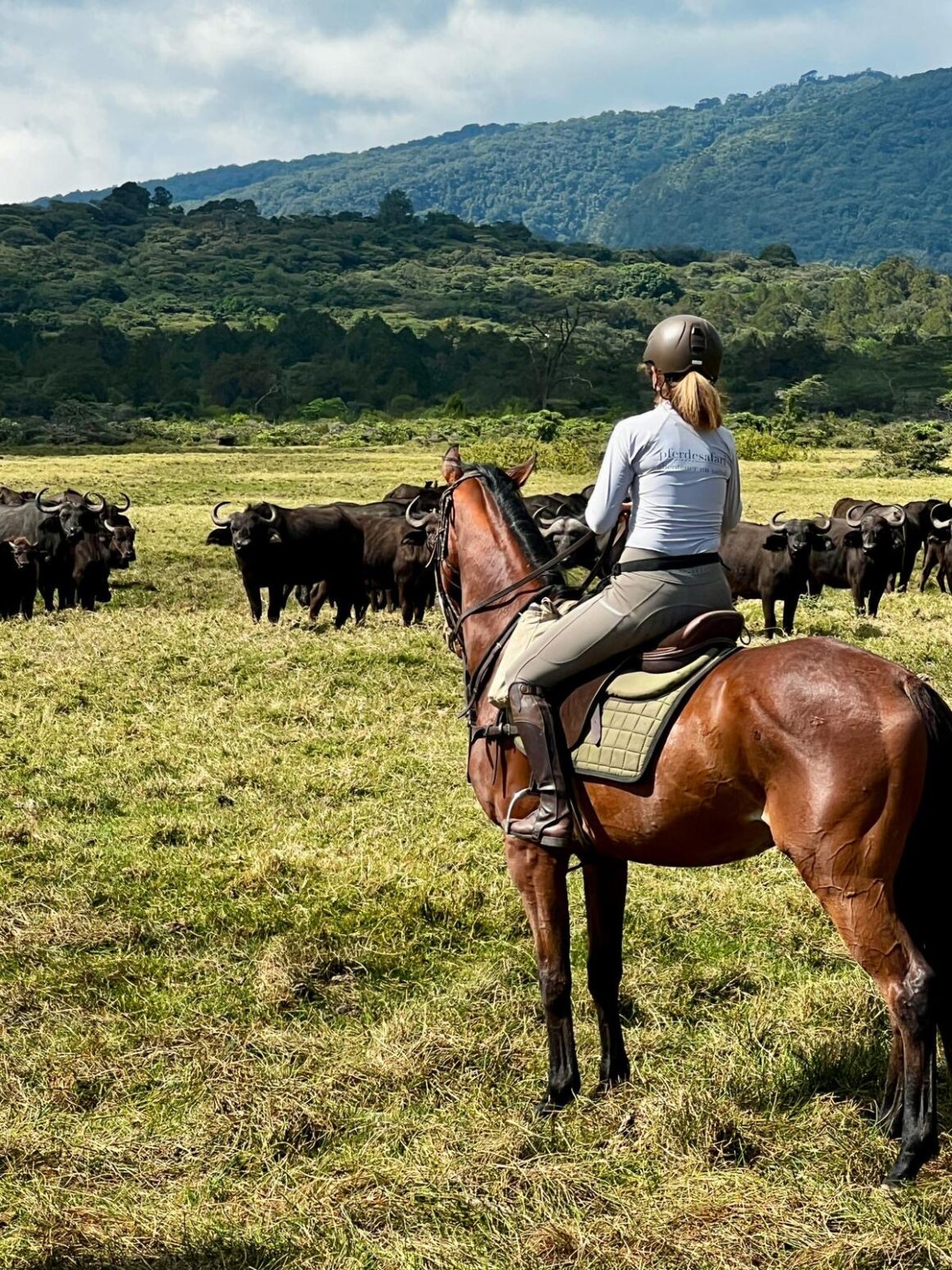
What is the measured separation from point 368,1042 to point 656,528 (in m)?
2.52

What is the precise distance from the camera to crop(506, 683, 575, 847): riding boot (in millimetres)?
5020

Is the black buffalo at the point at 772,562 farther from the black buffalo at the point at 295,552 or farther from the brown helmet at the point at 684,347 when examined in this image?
the brown helmet at the point at 684,347

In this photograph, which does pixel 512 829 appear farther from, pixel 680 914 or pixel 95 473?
pixel 95 473

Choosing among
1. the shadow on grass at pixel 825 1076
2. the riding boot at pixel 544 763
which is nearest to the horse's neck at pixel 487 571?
the riding boot at pixel 544 763

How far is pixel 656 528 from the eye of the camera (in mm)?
4891

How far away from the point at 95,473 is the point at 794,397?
4860 centimetres

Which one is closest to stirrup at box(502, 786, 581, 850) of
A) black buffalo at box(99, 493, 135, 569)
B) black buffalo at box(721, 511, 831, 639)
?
black buffalo at box(721, 511, 831, 639)

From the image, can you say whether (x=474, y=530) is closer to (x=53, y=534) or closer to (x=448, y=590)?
(x=448, y=590)

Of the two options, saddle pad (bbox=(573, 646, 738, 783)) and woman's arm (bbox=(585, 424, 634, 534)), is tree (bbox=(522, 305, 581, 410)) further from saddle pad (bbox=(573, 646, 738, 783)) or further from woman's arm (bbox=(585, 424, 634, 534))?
saddle pad (bbox=(573, 646, 738, 783))

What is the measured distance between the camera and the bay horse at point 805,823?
4285 millimetres

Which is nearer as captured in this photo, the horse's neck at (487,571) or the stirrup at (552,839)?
the stirrup at (552,839)

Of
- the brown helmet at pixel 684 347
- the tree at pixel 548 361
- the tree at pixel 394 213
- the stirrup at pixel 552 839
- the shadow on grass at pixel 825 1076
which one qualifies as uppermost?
the tree at pixel 394 213

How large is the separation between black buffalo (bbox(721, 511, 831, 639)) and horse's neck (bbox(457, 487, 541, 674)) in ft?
36.6

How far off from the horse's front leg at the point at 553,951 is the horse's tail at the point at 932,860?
4.29ft
